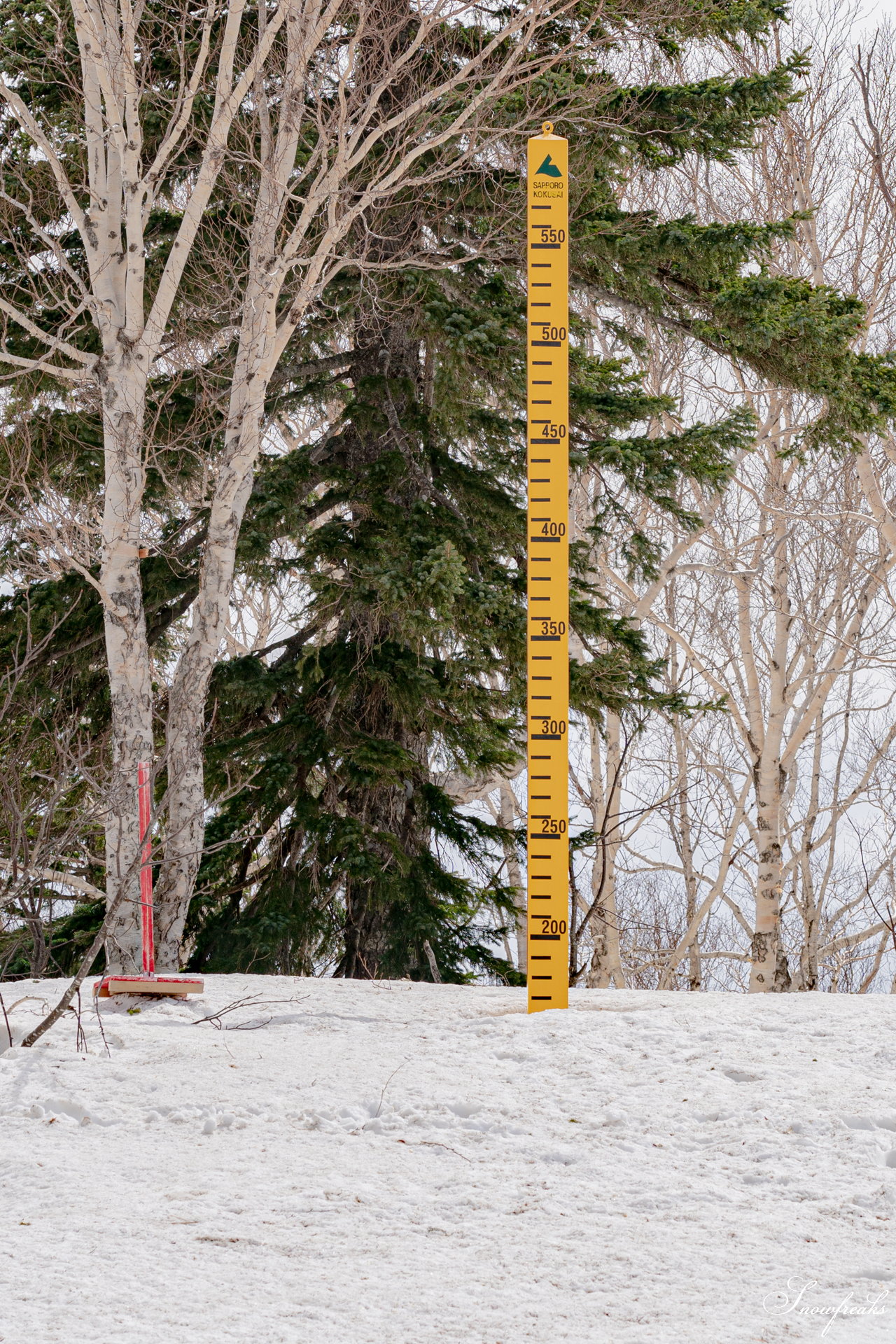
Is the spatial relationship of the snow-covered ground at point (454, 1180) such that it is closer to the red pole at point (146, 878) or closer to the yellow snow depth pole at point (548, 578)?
the yellow snow depth pole at point (548, 578)

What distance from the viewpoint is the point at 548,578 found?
216 inches

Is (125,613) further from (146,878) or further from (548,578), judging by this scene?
(548,578)

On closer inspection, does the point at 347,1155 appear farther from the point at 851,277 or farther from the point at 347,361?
the point at 851,277

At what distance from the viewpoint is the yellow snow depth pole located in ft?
17.3

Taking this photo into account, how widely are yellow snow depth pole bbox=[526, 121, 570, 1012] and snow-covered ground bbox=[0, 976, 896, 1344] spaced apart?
0.48m

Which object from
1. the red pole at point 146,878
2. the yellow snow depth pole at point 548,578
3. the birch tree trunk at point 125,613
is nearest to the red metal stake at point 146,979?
the red pole at point 146,878

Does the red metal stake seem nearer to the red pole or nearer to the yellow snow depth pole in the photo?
the red pole

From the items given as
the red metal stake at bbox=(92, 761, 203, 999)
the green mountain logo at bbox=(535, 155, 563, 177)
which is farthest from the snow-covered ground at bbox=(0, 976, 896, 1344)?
the green mountain logo at bbox=(535, 155, 563, 177)

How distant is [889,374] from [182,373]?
544 centimetres

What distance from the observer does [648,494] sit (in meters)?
8.17

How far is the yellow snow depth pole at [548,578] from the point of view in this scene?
5270mm

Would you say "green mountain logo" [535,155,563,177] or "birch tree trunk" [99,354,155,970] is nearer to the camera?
"green mountain logo" [535,155,563,177]

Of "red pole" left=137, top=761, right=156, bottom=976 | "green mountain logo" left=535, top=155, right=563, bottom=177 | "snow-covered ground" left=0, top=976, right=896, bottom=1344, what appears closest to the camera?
"snow-covered ground" left=0, top=976, right=896, bottom=1344

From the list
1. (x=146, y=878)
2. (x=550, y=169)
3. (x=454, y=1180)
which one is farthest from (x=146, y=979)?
(x=550, y=169)
